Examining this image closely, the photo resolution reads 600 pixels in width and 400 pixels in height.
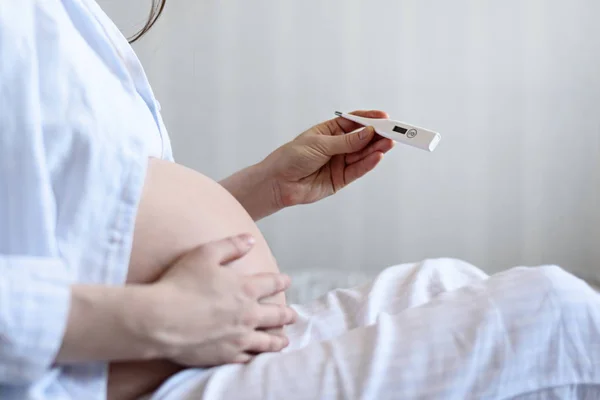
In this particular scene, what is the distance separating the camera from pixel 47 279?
18.2 inches

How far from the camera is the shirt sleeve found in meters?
0.45

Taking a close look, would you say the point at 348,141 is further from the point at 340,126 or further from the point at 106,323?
the point at 106,323

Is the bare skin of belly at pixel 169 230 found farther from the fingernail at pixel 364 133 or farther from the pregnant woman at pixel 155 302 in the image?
the fingernail at pixel 364 133

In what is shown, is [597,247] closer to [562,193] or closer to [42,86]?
[562,193]

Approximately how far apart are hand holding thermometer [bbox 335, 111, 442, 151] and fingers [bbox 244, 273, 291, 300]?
0.96 feet

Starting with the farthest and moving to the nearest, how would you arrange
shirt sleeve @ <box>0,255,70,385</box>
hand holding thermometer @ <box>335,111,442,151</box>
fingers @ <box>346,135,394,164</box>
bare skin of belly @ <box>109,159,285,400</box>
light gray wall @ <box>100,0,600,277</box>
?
light gray wall @ <box>100,0,600,277</box> < fingers @ <box>346,135,394,164</box> < hand holding thermometer @ <box>335,111,442,151</box> < bare skin of belly @ <box>109,159,285,400</box> < shirt sleeve @ <box>0,255,70,385</box>

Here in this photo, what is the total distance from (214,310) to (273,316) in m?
0.08

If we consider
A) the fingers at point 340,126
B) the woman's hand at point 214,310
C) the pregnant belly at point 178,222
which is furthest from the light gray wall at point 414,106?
the woman's hand at point 214,310

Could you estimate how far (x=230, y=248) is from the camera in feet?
1.89

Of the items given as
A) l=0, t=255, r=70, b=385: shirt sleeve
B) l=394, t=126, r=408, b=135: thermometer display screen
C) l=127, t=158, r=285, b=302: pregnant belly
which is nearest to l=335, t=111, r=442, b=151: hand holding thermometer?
l=394, t=126, r=408, b=135: thermometer display screen

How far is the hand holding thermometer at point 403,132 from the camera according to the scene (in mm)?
795

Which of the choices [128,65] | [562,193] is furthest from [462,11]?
[128,65]

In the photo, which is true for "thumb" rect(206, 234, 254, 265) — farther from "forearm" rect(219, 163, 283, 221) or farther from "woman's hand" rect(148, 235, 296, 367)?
"forearm" rect(219, 163, 283, 221)

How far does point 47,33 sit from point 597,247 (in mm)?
1487
